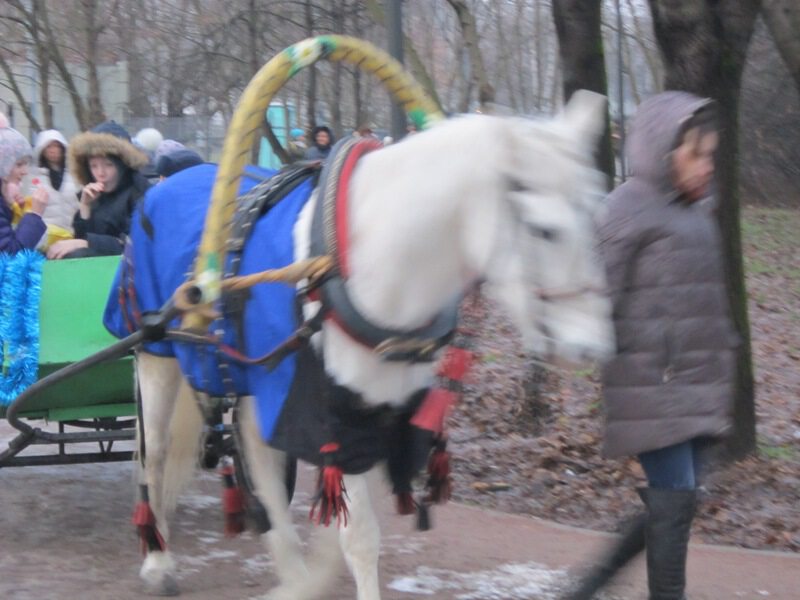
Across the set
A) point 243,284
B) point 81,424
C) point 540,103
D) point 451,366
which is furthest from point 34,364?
point 540,103

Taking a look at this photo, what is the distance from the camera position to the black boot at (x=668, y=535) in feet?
12.7

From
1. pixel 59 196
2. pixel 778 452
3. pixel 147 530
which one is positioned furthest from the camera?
pixel 778 452

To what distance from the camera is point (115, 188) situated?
6086 mm

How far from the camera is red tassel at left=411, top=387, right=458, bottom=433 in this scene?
392 centimetres

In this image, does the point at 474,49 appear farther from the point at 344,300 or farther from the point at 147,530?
the point at 344,300

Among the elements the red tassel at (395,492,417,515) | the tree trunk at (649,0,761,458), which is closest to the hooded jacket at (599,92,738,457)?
the red tassel at (395,492,417,515)

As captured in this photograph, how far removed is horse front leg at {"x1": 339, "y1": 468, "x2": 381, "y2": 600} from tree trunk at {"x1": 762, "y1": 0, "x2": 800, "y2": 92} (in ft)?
11.8

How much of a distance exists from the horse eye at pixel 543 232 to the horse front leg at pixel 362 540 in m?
1.24

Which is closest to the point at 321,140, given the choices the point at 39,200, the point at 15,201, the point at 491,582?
the point at 15,201

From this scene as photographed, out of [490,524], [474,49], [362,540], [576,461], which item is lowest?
[490,524]

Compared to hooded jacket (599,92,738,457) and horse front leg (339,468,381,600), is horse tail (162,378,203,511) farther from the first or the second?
hooded jacket (599,92,738,457)

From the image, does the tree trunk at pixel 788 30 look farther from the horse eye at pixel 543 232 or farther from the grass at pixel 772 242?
the grass at pixel 772 242

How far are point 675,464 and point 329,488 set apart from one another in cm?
111

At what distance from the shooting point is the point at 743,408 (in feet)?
21.6
